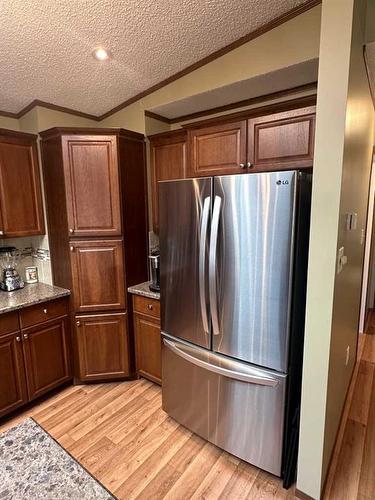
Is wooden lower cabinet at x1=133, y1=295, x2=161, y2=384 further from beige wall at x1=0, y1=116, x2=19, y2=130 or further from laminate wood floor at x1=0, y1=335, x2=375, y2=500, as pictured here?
beige wall at x1=0, y1=116, x2=19, y2=130

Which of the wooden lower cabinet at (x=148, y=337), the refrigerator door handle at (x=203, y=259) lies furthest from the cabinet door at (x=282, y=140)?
the wooden lower cabinet at (x=148, y=337)

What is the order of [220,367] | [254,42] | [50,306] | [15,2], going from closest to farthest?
1. [15,2]
2. [220,367]
3. [254,42]
4. [50,306]

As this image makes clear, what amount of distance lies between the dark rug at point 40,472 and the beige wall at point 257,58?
2701 mm

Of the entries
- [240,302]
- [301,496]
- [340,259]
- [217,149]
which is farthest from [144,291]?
[301,496]

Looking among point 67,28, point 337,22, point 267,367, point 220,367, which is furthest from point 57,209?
point 337,22

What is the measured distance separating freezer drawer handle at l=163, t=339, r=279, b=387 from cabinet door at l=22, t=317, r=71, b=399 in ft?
3.32

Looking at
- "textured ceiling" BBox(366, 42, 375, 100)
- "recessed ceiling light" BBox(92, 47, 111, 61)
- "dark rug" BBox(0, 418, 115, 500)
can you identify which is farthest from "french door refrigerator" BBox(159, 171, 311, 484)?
"recessed ceiling light" BBox(92, 47, 111, 61)

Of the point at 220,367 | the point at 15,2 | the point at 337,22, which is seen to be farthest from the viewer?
the point at 220,367

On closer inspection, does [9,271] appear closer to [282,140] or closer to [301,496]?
[282,140]

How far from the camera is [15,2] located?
1525mm

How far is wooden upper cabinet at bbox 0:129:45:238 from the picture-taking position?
7.45 feet

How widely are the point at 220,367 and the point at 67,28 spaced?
2.26 m

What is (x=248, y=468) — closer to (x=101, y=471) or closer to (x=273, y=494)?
(x=273, y=494)

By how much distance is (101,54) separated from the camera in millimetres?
1963
